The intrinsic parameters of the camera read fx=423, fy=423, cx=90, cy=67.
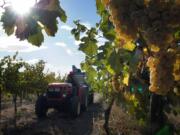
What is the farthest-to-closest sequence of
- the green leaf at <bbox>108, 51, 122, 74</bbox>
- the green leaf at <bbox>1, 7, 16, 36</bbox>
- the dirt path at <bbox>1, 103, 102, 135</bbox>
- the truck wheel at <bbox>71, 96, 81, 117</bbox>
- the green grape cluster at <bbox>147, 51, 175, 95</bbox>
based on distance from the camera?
the truck wheel at <bbox>71, 96, 81, 117</bbox> → the dirt path at <bbox>1, 103, 102, 135</bbox> → the green leaf at <bbox>108, 51, 122, 74</bbox> → the green grape cluster at <bbox>147, 51, 175, 95</bbox> → the green leaf at <bbox>1, 7, 16, 36</bbox>

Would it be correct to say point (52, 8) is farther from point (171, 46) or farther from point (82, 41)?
point (82, 41)

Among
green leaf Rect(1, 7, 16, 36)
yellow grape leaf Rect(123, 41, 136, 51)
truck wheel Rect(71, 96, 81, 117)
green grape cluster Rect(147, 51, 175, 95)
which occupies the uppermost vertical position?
green leaf Rect(1, 7, 16, 36)

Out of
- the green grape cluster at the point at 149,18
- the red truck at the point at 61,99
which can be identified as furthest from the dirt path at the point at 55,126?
the green grape cluster at the point at 149,18

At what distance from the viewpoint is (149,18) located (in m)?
1.75

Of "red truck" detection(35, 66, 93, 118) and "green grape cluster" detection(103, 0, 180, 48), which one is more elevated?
"green grape cluster" detection(103, 0, 180, 48)

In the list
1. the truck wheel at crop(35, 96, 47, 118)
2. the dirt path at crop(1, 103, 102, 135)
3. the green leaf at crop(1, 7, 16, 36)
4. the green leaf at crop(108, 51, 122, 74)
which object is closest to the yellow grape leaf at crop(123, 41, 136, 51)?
the green leaf at crop(108, 51, 122, 74)

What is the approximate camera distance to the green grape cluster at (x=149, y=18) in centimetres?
173

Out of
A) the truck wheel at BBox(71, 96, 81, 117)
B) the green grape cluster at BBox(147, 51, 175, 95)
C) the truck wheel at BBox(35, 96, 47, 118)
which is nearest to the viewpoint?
the green grape cluster at BBox(147, 51, 175, 95)

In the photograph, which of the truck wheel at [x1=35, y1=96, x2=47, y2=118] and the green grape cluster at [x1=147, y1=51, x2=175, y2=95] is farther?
the truck wheel at [x1=35, y1=96, x2=47, y2=118]

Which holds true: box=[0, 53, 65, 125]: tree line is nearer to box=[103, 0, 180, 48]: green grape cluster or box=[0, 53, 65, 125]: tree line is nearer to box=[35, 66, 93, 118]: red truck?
box=[35, 66, 93, 118]: red truck

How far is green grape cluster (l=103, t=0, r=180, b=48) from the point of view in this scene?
1.73 metres

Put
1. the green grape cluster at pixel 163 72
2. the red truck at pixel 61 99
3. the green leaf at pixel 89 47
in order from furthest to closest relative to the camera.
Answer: the red truck at pixel 61 99, the green leaf at pixel 89 47, the green grape cluster at pixel 163 72

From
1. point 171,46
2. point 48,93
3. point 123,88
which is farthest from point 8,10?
point 48,93

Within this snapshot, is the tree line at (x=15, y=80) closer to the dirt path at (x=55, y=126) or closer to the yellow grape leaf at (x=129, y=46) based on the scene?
the dirt path at (x=55, y=126)
